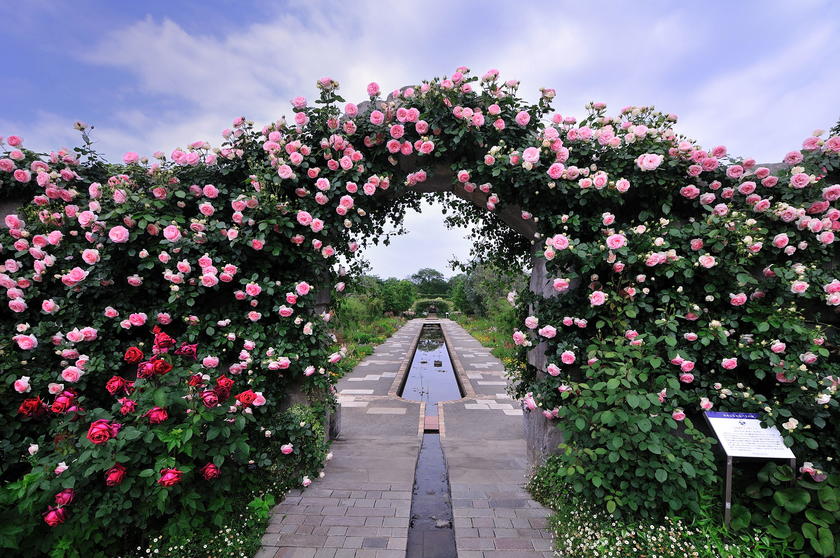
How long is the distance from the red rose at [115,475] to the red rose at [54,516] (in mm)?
205

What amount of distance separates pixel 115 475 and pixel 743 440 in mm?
3320

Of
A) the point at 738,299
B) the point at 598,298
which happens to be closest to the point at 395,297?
the point at 598,298

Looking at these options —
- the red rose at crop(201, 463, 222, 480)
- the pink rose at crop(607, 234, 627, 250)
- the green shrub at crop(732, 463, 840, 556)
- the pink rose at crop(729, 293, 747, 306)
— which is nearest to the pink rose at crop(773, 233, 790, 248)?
the pink rose at crop(729, 293, 747, 306)

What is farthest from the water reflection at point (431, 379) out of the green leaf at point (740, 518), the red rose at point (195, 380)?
the red rose at point (195, 380)

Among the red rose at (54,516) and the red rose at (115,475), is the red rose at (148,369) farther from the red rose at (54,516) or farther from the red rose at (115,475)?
the red rose at (54,516)

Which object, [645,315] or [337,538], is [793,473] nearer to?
[645,315]

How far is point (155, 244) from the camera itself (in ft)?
8.94

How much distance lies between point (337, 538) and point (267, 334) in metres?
1.44

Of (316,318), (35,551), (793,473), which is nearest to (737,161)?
(793,473)

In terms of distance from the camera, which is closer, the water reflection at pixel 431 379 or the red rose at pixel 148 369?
the red rose at pixel 148 369

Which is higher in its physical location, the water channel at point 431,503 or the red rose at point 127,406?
the red rose at point 127,406

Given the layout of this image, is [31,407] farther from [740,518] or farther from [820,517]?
[820,517]

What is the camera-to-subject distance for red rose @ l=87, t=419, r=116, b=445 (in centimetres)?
179

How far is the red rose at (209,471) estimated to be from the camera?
206 cm
